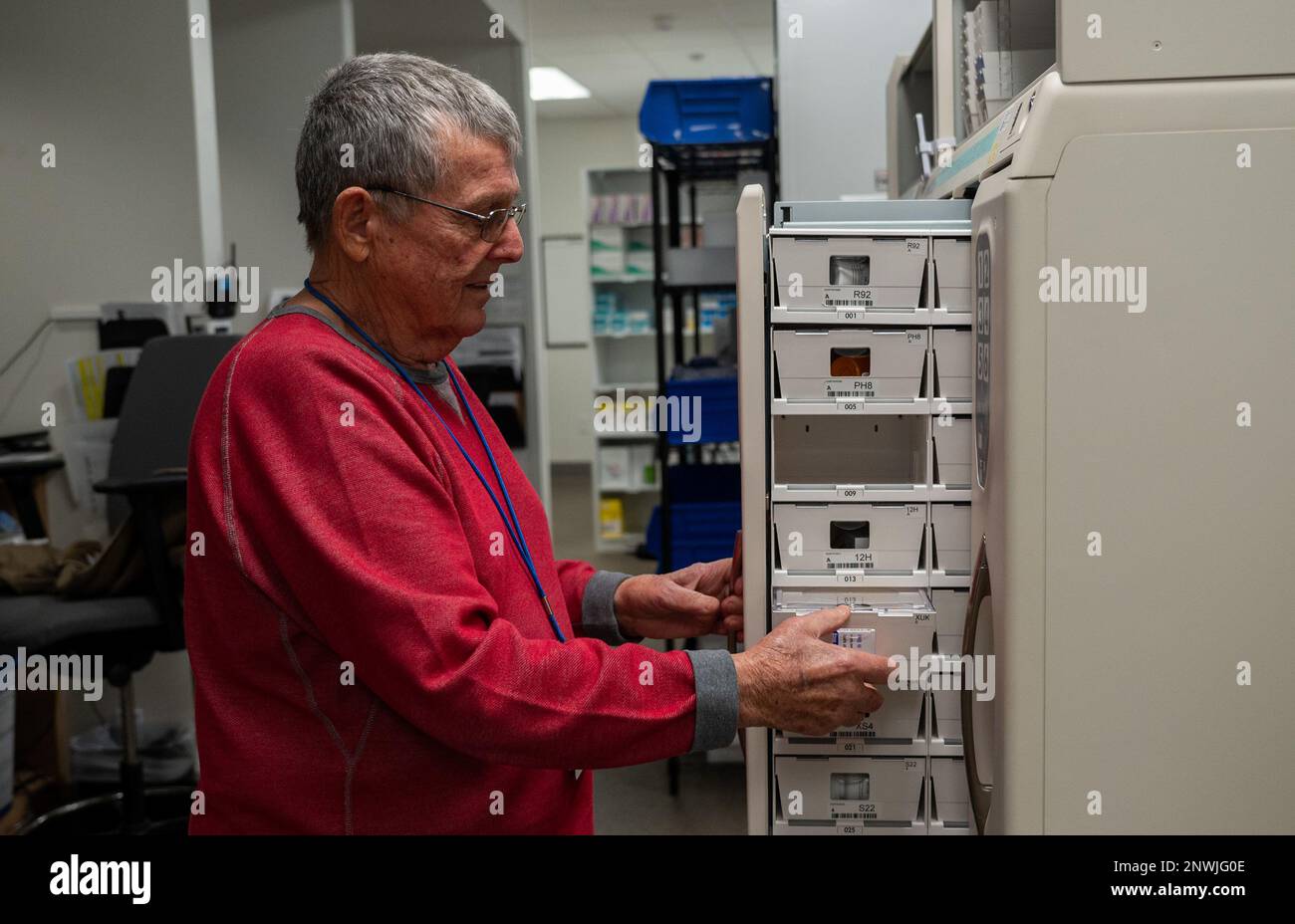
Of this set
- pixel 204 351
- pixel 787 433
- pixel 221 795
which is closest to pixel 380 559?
pixel 221 795

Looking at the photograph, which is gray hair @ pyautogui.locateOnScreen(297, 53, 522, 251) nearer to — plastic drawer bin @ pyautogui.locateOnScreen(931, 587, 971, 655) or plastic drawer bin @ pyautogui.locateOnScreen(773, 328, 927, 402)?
plastic drawer bin @ pyautogui.locateOnScreen(773, 328, 927, 402)

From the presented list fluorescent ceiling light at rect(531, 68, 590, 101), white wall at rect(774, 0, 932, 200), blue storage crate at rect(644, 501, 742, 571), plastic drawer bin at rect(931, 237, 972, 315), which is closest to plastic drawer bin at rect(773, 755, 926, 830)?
plastic drawer bin at rect(931, 237, 972, 315)

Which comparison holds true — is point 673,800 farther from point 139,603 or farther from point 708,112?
point 708,112

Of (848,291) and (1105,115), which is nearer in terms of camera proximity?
(1105,115)

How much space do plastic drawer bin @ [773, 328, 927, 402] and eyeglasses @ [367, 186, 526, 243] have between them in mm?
Result: 334

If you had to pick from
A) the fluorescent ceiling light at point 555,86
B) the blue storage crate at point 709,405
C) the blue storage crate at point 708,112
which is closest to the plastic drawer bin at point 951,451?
the blue storage crate at point 709,405

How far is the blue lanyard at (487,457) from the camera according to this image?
1138 millimetres

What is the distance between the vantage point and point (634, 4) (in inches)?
241

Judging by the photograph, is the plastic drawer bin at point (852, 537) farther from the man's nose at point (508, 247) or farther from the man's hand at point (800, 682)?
the man's nose at point (508, 247)

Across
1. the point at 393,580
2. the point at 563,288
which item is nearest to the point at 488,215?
the point at 393,580

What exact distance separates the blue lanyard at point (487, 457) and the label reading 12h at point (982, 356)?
1.70 ft

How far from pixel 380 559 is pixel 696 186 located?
363 centimetres
